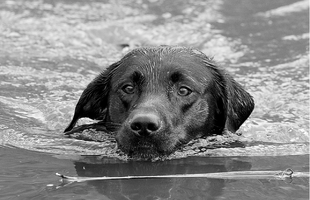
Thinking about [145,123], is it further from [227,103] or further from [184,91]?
[227,103]

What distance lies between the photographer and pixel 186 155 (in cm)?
514

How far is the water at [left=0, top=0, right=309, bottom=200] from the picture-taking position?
4.17m

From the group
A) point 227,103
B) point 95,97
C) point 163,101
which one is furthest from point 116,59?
point 163,101

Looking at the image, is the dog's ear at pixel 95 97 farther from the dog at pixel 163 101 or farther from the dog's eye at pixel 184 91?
the dog's eye at pixel 184 91

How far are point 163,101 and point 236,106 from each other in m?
0.97

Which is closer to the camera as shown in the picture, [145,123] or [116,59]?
[145,123]

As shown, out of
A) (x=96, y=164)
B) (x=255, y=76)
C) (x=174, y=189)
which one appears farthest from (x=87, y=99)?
(x=255, y=76)

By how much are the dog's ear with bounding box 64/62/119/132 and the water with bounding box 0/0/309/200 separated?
0.31 meters

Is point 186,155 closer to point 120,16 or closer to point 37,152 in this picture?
point 37,152

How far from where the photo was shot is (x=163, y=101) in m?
5.12

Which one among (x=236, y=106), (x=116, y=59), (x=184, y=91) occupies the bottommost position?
(x=236, y=106)

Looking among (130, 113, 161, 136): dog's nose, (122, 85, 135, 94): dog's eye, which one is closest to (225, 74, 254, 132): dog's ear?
(122, 85, 135, 94): dog's eye

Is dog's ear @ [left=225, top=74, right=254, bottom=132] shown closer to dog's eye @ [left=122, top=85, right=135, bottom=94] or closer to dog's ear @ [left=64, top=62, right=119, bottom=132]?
dog's eye @ [left=122, top=85, right=135, bottom=94]

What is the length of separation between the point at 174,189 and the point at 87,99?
2134 mm
